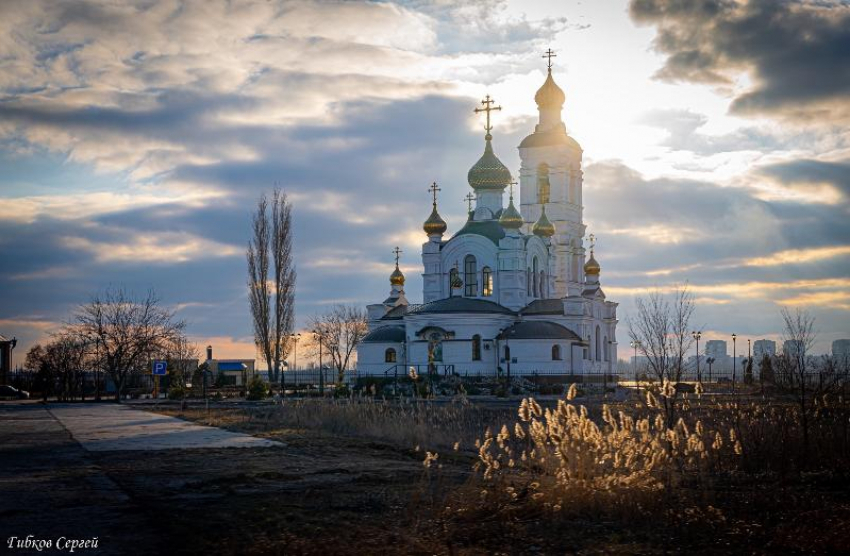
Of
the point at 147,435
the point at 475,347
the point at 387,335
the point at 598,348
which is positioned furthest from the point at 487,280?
the point at 147,435

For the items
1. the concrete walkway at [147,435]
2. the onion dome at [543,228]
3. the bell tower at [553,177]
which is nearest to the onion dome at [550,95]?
the bell tower at [553,177]

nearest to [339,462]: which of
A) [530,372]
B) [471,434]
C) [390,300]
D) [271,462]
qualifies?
[271,462]

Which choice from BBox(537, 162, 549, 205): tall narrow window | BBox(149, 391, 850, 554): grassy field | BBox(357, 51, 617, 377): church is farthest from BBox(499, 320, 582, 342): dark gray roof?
BBox(149, 391, 850, 554): grassy field

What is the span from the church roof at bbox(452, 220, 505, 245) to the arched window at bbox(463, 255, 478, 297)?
6.16ft

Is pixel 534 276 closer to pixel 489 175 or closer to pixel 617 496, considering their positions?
pixel 489 175

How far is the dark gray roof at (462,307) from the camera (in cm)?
6225

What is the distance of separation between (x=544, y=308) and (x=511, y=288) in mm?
2637

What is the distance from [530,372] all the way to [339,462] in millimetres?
46457

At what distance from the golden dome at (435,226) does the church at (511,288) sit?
74 millimetres

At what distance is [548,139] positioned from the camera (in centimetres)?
7400

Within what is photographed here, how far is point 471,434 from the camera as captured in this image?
21344mm

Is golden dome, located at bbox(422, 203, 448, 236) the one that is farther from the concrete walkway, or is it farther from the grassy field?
the grassy field

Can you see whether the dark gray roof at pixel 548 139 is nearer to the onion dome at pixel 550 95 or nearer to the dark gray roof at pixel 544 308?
the onion dome at pixel 550 95

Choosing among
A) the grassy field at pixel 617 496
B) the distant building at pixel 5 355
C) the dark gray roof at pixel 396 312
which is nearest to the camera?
the grassy field at pixel 617 496
